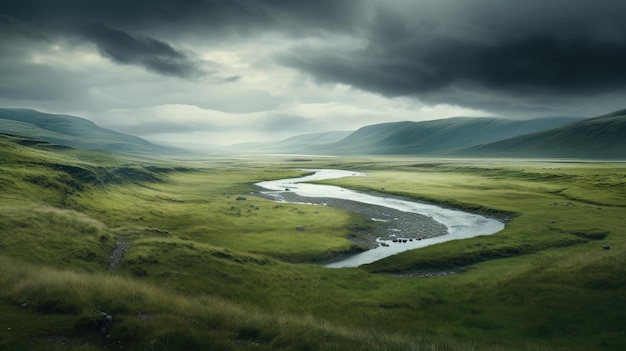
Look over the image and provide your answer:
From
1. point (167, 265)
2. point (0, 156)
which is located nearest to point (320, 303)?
point (167, 265)

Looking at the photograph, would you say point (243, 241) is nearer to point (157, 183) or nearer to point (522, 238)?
point (522, 238)

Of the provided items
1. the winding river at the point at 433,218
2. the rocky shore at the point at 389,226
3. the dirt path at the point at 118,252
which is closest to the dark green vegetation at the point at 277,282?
the dirt path at the point at 118,252

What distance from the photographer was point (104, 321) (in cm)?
1689

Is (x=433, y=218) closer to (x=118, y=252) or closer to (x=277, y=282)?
(x=277, y=282)

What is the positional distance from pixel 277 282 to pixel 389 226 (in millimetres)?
41064

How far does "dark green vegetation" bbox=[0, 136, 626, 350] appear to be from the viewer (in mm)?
17562

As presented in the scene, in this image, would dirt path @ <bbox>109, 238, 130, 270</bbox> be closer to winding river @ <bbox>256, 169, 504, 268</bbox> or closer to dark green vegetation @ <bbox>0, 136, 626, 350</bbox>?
dark green vegetation @ <bbox>0, 136, 626, 350</bbox>

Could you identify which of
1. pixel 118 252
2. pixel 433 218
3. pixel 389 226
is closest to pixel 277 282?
pixel 118 252

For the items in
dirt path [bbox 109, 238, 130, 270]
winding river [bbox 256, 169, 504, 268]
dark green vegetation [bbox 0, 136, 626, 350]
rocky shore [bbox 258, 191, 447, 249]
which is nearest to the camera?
dark green vegetation [bbox 0, 136, 626, 350]

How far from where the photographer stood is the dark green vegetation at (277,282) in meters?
17.6

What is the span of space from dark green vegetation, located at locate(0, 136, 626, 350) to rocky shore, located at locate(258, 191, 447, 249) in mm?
4140

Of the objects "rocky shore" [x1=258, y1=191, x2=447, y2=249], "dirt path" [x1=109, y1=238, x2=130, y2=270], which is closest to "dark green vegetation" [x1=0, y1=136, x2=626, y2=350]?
"dirt path" [x1=109, y1=238, x2=130, y2=270]

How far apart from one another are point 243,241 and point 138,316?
3799 cm

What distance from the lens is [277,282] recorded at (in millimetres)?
37812
